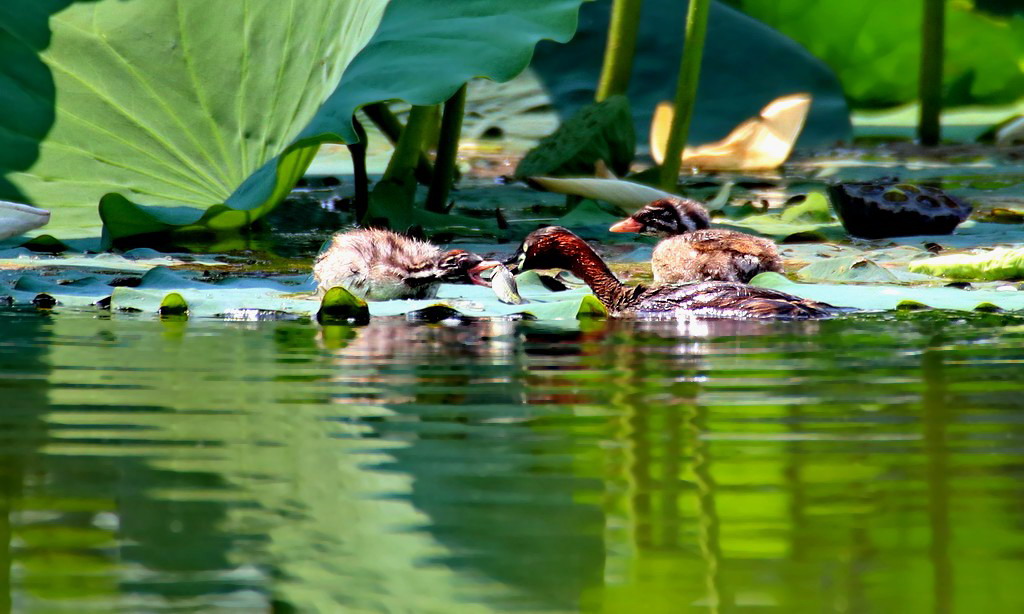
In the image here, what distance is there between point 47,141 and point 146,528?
4.04 m

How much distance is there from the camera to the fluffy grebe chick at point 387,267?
4039mm

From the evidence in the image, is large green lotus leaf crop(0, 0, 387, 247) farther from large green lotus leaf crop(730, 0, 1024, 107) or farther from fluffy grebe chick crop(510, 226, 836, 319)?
large green lotus leaf crop(730, 0, 1024, 107)

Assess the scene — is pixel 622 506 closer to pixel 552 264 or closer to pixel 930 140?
pixel 552 264

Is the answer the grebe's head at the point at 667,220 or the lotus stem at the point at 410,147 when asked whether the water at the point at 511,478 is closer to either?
the grebe's head at the point at 667,220

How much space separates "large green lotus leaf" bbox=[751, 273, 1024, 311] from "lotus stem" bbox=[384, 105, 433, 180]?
1.84 m

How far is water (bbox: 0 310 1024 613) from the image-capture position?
1.41m

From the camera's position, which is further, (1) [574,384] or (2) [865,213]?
(2) [865,213]

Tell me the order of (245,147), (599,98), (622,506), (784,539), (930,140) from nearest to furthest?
(784,539), (622,506), (245,147), (599,98), (930,140)

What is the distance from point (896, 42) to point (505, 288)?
7060 mm

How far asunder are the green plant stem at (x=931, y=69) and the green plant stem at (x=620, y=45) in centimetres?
200

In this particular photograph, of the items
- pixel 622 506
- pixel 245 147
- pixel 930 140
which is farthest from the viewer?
pixel 930 140

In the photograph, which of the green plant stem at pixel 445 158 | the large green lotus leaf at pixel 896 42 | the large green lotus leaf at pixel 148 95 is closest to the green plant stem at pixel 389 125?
the green plant stem at pixel 445 158

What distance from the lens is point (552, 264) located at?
14.2 feet

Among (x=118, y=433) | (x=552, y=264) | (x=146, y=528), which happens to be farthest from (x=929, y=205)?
(x=146, y=528)
